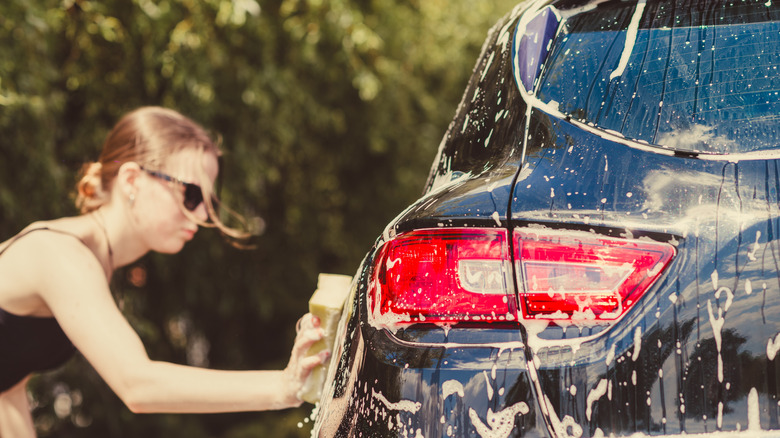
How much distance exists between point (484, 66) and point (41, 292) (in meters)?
1.38

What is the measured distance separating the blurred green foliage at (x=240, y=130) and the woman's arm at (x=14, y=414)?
5.36ft

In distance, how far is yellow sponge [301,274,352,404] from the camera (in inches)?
80.4

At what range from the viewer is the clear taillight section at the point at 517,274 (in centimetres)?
140

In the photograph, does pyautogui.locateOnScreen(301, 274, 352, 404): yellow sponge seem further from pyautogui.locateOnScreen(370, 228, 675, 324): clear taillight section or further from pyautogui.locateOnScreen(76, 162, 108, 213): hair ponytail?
pyautogui.locateOnScreen(76, 162, 108, 213): hair ponytail

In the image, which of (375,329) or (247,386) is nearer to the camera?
(375,329)

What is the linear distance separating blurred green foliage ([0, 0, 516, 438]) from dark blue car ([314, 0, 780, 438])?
293cm

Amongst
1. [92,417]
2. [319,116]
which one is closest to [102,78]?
[319,116]

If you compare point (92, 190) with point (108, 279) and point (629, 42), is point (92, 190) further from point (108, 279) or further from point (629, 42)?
point (629, 42)

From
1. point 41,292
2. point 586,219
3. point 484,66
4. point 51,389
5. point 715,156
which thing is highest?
point 484,66

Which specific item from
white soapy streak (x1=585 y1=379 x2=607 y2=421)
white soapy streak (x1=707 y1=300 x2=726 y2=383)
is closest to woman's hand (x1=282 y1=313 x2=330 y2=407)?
white soapy streak (x1=585 y1=379 x2=607 y2=421)

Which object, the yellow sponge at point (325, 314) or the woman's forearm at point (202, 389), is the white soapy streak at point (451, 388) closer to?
the yellow sponge at point (325, 314)

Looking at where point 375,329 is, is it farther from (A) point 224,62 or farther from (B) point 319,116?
(B) point 319,116

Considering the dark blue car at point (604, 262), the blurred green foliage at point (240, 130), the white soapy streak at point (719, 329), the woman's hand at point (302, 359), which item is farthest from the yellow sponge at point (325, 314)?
the blurred green foliage at point (240, 130)

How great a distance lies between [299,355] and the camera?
2.13 meters
